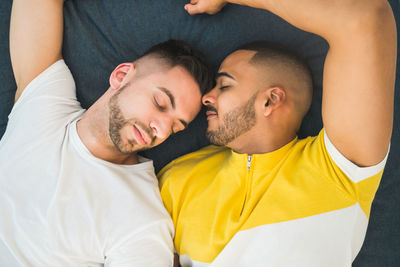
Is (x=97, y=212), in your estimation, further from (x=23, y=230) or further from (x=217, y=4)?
(x=217, y=4)

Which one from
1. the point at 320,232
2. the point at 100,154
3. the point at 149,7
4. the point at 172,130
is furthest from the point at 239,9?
the point at 320,232

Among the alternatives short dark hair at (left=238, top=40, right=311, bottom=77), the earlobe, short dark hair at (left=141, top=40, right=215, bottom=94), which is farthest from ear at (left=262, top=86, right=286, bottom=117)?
short dark hair at (left=141, top=40, right=215, bottom=94)

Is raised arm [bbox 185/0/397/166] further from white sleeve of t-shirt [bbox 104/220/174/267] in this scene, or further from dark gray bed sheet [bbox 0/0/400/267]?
white sleeve of t-shirt [bbox 104/220/174/267]

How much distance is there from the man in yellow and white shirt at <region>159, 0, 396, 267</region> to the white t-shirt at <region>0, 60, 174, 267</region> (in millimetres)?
175

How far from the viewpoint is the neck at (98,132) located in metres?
1.58

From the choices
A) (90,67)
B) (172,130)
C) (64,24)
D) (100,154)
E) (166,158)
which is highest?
(64,24)

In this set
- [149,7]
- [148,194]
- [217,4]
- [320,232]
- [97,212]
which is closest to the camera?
[320,232]

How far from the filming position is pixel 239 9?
5.90ft

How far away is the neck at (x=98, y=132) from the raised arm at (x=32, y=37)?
0.37 m

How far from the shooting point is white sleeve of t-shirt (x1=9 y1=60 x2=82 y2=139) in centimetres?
159

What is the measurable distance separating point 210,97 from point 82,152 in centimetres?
70

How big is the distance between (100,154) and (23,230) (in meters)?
0.48

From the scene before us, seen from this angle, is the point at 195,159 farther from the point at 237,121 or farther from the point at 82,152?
the point at 82,152

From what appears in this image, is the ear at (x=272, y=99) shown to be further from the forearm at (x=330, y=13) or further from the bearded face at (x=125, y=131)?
the bearded face at (x=125, y=131)
